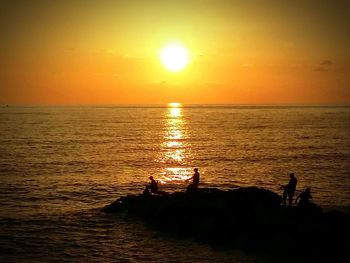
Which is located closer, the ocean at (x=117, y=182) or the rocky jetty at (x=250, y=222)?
the rocky jetty at (x=250, y=222)

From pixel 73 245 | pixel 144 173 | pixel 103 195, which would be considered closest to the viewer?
pixel 73 245

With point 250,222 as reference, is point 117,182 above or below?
below

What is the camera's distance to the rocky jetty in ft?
65.5

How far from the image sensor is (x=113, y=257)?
21.7 metres

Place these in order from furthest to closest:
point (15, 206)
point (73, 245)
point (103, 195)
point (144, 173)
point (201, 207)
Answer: point (144, 173) < point (103, 195) < point (15, 206) < point (201, 207) < point (73, 245)

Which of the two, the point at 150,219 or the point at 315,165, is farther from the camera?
the point at 315,165

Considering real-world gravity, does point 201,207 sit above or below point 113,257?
above

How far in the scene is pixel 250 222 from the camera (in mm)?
23391

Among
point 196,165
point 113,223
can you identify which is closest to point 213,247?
point 113,223

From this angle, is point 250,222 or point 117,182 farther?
point 117,182

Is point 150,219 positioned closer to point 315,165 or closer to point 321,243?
point 321,243

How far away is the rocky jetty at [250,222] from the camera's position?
20.0 metres

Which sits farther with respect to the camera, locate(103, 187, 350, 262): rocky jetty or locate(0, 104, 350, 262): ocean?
locate(0, 104, 350, 262): ocean

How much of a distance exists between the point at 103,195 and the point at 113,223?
9.04m
